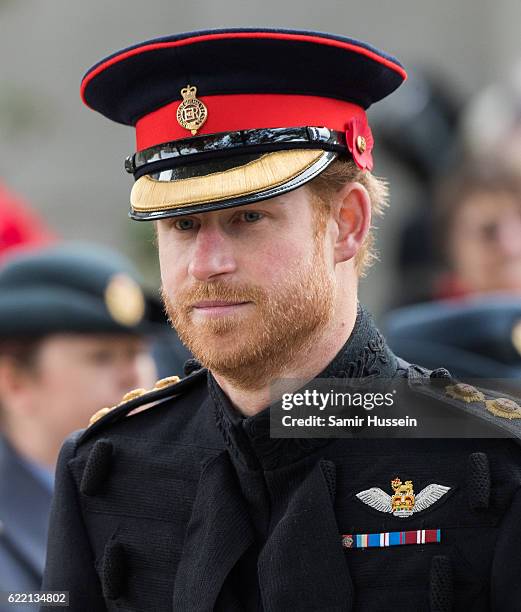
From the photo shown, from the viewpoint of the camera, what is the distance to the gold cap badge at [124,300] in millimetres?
4941

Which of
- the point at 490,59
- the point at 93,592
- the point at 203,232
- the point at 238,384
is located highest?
the point at 490,59

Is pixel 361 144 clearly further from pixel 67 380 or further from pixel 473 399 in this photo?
pixel 67 380

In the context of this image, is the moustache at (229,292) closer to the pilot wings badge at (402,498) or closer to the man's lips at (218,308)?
the man's lips at (218,308)

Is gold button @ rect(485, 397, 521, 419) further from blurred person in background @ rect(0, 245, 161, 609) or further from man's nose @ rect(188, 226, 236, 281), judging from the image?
blurred person in background @ rect(0, 245, 161, 609)

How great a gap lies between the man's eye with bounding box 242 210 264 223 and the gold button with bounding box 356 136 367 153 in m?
0.30

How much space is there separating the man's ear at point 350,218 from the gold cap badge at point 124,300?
90.0 inches

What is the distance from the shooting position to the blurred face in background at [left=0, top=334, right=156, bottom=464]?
4.73m

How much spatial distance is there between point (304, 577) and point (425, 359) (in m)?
2.26

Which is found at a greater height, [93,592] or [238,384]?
[238,384]

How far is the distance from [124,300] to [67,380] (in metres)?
0.44

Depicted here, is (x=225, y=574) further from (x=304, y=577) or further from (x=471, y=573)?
(x=471, y=573)

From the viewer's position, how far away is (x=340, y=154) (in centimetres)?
271

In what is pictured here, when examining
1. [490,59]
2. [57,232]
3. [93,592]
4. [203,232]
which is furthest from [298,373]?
[490,59]

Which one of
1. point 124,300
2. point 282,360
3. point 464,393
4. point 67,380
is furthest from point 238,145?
point 124,300
